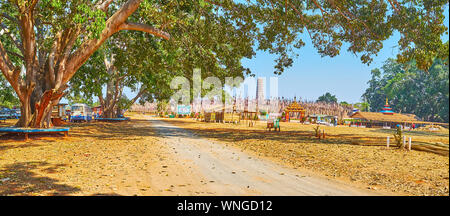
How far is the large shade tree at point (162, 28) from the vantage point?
→ 12.5m

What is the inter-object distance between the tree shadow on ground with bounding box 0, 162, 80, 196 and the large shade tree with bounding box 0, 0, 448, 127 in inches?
199

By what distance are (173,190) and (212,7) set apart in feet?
45.5

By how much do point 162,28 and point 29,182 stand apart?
954 cm

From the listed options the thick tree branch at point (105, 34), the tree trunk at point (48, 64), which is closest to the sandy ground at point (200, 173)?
the tree trunk at point (48, 64)

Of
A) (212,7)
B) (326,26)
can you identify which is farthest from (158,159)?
(326,26)

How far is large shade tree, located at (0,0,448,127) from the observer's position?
492 inches

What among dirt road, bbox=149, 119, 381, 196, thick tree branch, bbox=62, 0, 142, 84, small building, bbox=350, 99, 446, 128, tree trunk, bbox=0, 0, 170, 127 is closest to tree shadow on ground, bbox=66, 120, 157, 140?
tree trunk, bbox=0, 0, 170, 127

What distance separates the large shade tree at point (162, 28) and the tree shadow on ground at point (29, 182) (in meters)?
5.06

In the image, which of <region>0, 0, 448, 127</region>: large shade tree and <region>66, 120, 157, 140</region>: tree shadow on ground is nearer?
<region>0, 0, 448, 127</region>: large shade tree

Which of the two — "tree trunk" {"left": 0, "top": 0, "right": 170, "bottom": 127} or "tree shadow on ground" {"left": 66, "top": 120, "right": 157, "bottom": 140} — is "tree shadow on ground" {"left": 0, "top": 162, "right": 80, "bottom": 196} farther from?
"tree shadow on ground" {"left": 66, "top": 120, "right": 157, "bottom": 140}

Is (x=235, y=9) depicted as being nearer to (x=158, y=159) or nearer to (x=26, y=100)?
(x=158, y=159)

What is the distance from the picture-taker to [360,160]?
31.3 feet

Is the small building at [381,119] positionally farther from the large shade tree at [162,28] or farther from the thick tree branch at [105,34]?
the thick tree branch at [105,34]

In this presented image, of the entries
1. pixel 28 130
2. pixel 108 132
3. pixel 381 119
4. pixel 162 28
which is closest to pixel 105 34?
pixel 162 28
